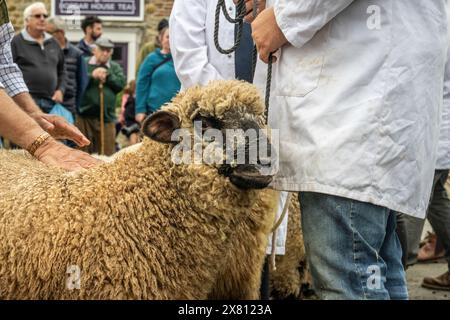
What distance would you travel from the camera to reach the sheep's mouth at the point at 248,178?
8.21 ft

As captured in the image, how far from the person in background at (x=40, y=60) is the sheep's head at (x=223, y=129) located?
531 centimetres

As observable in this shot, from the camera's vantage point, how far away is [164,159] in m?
2.75

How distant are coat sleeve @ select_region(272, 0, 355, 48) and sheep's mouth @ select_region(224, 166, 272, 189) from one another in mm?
484

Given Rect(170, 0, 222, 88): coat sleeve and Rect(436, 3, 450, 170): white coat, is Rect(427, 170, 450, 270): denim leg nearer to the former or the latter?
Rect(436, 3, 450, 170): white coat

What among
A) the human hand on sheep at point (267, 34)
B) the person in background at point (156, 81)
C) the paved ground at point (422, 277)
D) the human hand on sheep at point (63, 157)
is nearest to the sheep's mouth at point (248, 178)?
the human hand on sheep at point (267, 34)

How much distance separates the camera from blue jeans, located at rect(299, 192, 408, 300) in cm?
224

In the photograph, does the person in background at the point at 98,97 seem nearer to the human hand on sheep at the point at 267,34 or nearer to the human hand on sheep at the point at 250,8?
the human hand on sheep at the point at 250,8

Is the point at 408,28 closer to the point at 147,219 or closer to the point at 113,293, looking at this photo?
the point at 147,219

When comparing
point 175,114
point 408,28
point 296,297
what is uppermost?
point 408,28

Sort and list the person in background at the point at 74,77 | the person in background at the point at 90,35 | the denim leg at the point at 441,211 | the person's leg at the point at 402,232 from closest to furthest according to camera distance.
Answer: the person's leg at the point at 402,232
the denim leg at the point at 441,211
the person in background at the point at 74,77
the person in background at the point at 90,35

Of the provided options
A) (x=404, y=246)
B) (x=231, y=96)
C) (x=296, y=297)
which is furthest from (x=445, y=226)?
(x=231, y=96)

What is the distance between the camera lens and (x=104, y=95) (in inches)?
351

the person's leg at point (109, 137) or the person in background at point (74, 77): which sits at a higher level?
the person in background at point (74, 77)
